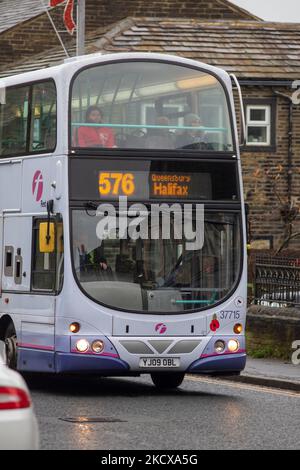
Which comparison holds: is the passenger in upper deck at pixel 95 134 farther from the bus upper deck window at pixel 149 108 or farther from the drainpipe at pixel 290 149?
the drainpipe at pixel 290 149

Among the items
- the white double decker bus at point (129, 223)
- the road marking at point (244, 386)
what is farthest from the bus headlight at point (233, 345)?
the road marking at point (244, 386)

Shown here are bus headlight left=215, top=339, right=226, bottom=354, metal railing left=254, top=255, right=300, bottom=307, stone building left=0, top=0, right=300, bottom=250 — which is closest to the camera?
bus headlight left=215, top=339, right=226, bottom=354

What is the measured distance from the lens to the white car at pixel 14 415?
8.40 metres

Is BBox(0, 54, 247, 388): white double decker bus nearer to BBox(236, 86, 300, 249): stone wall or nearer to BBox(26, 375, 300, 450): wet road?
BBox(26, 375, 300, 450): wet road

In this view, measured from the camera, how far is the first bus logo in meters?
17.6

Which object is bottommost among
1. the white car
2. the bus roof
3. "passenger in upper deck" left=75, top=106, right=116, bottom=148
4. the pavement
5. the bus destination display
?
the pavement

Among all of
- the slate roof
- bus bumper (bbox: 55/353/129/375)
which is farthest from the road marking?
the slate roof

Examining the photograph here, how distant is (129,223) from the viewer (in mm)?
17203

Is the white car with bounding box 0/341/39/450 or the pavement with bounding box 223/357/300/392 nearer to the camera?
the white car with bounding box 0/341/39/450

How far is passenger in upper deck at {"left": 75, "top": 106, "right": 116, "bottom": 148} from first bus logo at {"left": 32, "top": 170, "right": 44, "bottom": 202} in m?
0.77

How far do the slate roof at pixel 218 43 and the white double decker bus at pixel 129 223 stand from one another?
18.4 metres

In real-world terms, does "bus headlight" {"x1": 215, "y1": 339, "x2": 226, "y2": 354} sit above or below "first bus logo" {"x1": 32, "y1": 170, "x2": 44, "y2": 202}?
below

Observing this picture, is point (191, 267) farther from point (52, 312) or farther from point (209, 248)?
point (52, 312)
